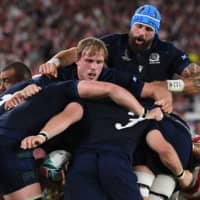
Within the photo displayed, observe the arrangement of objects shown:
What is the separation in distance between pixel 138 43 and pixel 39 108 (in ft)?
4.60

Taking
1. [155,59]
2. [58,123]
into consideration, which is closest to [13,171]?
[58,123]

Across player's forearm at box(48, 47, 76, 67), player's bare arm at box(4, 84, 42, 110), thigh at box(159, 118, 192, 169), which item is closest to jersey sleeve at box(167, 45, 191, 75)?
thigh at box(159, 118, 192, 169)

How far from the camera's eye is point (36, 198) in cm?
472

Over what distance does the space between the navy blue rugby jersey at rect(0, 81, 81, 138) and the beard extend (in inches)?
43.8

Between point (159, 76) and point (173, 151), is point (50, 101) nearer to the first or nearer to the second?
point (173, 151)

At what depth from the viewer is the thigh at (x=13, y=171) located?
467 centimetres

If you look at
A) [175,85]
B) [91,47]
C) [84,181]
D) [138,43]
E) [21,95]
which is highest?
[91,47]

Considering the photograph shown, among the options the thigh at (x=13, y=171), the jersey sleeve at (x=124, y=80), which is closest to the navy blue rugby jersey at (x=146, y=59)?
the jersey sleeve at (x=124, y=80)

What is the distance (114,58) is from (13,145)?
1519 millimetres

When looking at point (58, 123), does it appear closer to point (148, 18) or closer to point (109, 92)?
point (109, 92)

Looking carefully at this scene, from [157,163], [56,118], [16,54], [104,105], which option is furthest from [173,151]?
[16,54]

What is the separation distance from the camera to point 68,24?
15.0 m

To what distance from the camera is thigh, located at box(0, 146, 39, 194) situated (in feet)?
15.3

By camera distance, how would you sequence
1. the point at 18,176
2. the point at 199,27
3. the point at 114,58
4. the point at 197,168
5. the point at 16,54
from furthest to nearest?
the point at 199,27, the point at 16,54, the point at 114,58, the point at 197,168, the point at 18,176
